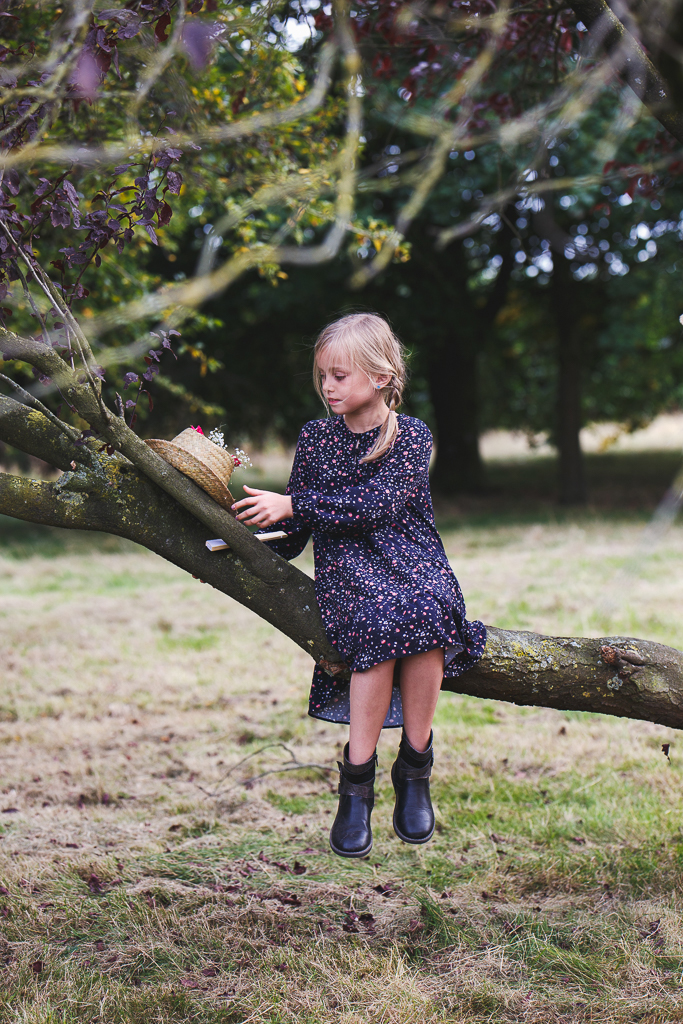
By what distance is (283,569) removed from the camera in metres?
2.37

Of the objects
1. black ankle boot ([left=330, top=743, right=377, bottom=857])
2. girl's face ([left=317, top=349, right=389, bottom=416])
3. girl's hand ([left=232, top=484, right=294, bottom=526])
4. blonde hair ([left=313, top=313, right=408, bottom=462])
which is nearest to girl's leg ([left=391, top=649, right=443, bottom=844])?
black ankle boot ([left=330, top=743, right=377, bottom=857])

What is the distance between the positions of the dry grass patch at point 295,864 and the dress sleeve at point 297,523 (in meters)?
1.00

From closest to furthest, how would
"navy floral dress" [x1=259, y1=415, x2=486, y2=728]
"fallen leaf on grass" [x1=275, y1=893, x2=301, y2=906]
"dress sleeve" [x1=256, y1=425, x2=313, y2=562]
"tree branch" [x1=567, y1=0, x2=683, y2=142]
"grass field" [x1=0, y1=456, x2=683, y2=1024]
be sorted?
1. "tree branch" [x1=567, y1=0, x2=683, y2=142]
2. "navy floral dress" [x1=259, y1=415, x2=486, y2=728]
3. "grass field" [x1=0, y1=456, x2=683, y2=1024]
4. "dress sleeve" [x1=256, y1=425, x2=313, y2=562]
5. "fallen leaf on grass" [x1=275, y1=893, x2=301, y2=906]

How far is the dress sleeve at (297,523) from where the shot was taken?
8.13 ft

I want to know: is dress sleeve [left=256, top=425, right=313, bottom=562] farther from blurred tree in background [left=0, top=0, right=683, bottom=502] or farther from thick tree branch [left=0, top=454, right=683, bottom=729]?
blurred tree in background [left=0, top=0, right=683, bottom=502]

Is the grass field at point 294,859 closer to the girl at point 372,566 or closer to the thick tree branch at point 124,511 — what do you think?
the girl at point 372,566

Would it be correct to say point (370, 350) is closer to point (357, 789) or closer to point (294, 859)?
point (357, 789)

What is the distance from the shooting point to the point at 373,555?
2.47 m

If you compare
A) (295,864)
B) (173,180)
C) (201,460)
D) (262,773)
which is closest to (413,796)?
(295,864)

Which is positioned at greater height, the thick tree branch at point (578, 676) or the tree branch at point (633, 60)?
the tree branch at point (633, 60)

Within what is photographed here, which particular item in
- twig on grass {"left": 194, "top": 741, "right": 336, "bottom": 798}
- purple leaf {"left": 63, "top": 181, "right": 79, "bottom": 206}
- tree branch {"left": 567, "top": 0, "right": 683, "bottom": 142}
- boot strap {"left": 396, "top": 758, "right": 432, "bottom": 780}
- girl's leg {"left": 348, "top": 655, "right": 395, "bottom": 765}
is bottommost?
twig on grass {"left": 194, "top": 741, "right": 336, "bottom": 798}

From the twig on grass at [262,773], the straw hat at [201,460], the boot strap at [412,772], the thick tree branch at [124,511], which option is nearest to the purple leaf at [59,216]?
the thick tree branch at [124,511]

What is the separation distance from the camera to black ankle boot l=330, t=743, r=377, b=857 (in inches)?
92.9

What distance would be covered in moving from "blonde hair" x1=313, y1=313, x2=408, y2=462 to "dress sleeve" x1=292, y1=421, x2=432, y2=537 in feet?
0.17
